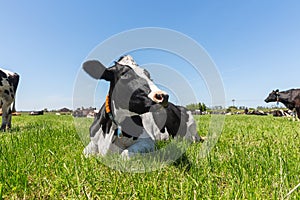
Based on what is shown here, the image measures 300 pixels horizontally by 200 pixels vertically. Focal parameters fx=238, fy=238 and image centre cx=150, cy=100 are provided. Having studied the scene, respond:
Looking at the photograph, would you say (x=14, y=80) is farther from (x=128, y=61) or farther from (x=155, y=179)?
(x=155, y=179)

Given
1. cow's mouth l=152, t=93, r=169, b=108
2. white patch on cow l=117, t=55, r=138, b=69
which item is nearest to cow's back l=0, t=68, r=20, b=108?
white patch on cow l=117, t=55, r=138, b=69

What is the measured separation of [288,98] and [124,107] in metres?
19.1

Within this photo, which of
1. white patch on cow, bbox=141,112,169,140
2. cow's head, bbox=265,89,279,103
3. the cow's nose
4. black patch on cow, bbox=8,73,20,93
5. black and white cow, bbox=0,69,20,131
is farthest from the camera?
cow's head, bbox=265,89,279,103

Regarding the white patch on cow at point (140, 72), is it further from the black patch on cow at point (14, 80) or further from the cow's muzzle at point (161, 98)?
the black patch on cow at point (14, 80)

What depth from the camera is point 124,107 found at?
326cm

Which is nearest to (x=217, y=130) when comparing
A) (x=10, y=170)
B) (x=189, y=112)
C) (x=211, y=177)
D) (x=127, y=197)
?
(x=189, y=112)

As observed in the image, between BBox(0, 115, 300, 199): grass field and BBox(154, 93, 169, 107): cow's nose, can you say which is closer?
BBox(0, 115, 300, 199): grass field

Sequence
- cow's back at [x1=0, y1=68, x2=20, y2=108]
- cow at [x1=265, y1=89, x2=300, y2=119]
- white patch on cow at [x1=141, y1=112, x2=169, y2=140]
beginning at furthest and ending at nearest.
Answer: cow at [x1=265, y1=89, x2=300, y2=119], cow's back at [x1=0, y1=68, x2=20, y2=108], white patch on cow at [x1=141, y1=112, x2=169, y2=140]

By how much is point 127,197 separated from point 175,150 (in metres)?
1.81

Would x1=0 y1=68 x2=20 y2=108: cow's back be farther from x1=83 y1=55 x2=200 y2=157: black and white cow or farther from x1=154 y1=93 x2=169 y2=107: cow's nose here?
x1=154 y1=93 x2=169 y2=107: cow's nose

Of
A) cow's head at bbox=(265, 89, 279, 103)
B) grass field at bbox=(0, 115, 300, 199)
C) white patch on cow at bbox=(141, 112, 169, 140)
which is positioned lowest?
grass field at bbox=(0, 115, 300, 199)

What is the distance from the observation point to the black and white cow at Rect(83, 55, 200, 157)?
300 centimetres

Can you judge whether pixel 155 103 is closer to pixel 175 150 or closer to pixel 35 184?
pixel 175 150

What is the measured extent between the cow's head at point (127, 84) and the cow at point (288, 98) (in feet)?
55.5
